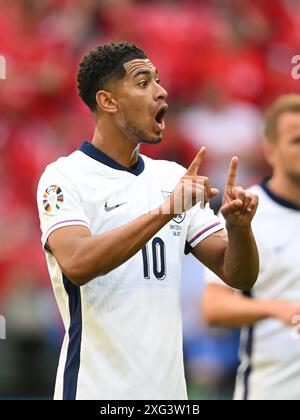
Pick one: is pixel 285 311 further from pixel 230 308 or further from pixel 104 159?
pixel 104 159

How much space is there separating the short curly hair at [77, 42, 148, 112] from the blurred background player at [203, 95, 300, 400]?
1.35 meters

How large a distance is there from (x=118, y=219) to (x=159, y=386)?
61cm

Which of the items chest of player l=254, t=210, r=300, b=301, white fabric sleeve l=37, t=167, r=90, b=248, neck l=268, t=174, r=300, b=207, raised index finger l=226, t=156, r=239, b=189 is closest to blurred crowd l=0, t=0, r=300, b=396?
neck l=268, t=174, r=300, b=207

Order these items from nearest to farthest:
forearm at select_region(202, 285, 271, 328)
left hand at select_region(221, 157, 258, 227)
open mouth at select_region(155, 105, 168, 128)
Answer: left hand at select_region(221, 157, 258, 227) → open mouth at select_region(155, 105, 168, 128) → forearm at select_region(202, 285, 271, 328)

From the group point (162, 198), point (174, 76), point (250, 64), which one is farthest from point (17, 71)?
point (162, 198)

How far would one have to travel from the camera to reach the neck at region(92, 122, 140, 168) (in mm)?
3785

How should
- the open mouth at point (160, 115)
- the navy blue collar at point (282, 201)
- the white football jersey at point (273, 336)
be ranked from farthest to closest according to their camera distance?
the navy blue collar at point (282, 201) < the white football jersey at point (273, 336) < the open mouth at point (160, 115)

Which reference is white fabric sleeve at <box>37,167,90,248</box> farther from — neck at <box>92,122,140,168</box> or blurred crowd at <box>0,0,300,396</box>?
A: blurred crowd at <box>0,0,300,396</box>

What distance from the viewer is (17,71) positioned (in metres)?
8.24

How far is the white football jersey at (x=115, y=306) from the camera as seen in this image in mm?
3486

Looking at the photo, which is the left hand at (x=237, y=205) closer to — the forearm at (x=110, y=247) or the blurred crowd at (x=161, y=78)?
the forearm at (x=110, y=247)

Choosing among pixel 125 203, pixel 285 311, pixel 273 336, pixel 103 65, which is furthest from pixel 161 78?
pixel 125 203

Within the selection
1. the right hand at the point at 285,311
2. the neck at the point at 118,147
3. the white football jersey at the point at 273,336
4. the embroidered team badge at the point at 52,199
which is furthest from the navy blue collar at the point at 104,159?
the white football jersey at the point at 273,336
